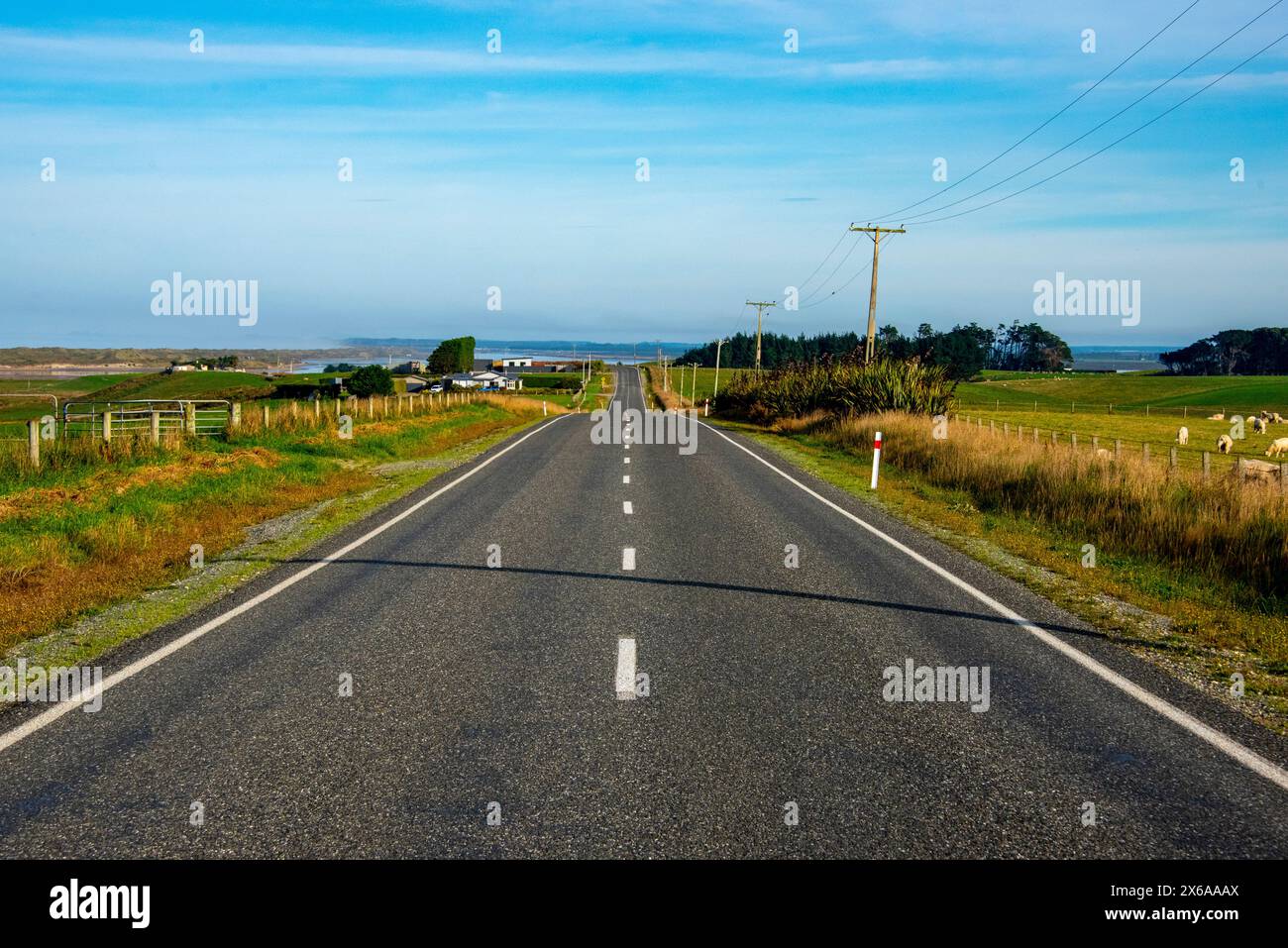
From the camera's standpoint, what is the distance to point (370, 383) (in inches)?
4803

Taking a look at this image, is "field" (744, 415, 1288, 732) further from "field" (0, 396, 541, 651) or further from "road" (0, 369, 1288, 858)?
"field" (0, 396, 541, 651)

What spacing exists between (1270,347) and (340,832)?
205344 millimetres

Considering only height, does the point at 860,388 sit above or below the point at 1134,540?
above

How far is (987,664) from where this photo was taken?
24.4ft

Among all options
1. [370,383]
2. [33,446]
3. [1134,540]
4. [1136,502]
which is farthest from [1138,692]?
[370,383]

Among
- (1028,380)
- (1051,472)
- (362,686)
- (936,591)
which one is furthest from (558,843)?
(1028,380)

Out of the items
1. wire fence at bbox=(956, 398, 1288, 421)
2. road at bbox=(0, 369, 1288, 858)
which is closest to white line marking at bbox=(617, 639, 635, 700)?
road at bbox=(0, 369, 1288, 858)

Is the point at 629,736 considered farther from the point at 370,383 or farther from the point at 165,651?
the point at 370,383

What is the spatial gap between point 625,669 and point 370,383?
4745 inches

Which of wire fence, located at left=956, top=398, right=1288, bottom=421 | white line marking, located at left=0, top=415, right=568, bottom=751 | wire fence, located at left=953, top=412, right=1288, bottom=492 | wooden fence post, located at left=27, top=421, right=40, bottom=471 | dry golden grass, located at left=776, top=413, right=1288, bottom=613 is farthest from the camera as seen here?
wire fence, located at left=956, top=398, right=1288, bottom=421

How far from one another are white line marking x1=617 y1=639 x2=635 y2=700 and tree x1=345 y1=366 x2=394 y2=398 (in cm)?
11025

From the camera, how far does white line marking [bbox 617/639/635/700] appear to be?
6526mm

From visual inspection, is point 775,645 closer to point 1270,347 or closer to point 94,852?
point 94,852

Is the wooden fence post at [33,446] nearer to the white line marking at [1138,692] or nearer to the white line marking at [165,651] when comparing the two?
the white line marking at [165,651]
